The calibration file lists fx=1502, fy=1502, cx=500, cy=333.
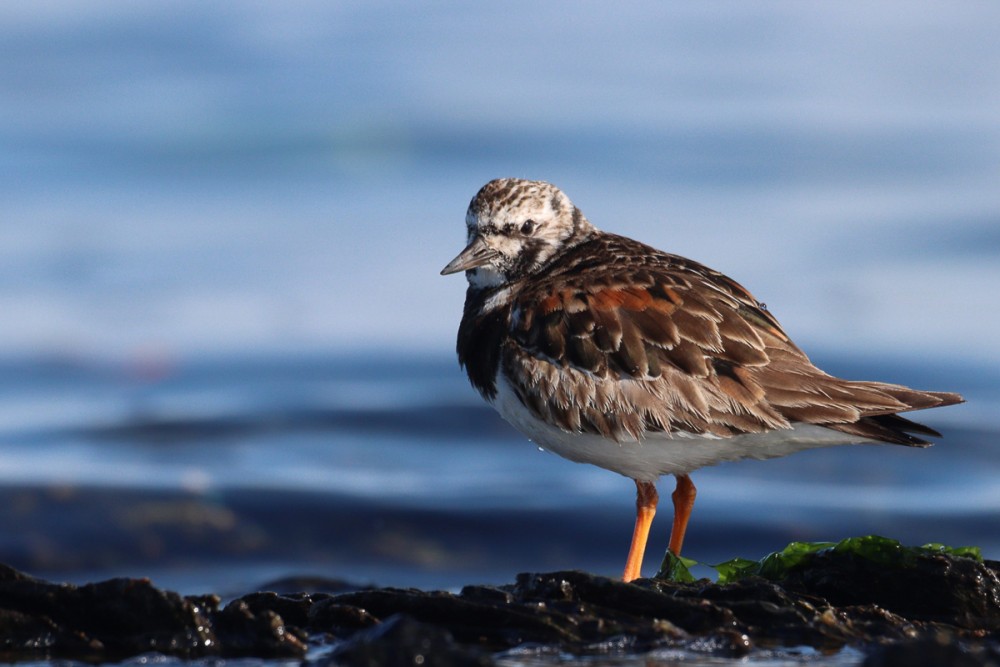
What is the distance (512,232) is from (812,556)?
2229mm

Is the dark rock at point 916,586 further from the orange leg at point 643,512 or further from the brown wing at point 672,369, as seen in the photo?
the orange leg at point 643,512

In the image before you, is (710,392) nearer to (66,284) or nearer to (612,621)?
(612,621)

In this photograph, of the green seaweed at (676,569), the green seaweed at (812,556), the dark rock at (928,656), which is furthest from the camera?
the green seaweed at (676,569)

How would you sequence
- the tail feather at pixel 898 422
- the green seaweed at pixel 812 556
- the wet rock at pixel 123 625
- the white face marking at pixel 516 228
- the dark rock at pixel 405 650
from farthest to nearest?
1. the white face marking at pixel 516 228
2. the tail feather at pixel 898 422
3. the green seaweed at pixel 812 556
4. the wet rock at pixel 123 625
5. the dark rock at pixel 405 650

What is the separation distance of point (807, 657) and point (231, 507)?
634 centimetres

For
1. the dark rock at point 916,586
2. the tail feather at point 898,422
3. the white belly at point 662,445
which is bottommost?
the dark rock at point 916,586

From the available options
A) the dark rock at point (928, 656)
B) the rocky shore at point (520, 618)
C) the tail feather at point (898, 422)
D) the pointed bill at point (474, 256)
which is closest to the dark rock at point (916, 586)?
the rocky shore at point (520, 618)

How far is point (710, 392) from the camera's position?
221 inches

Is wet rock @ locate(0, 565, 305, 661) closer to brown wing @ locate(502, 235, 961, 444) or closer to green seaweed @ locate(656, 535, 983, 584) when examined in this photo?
green seaweed @ locate(656, 535, 983, 584)

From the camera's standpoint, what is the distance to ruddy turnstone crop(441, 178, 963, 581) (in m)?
5.57

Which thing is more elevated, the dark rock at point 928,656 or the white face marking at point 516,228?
the white face marking at point 516,228

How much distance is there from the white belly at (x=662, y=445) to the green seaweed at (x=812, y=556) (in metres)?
0.58

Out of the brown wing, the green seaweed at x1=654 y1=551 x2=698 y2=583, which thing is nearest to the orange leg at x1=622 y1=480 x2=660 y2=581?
the brown wing

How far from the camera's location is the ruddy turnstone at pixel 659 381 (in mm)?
5574
